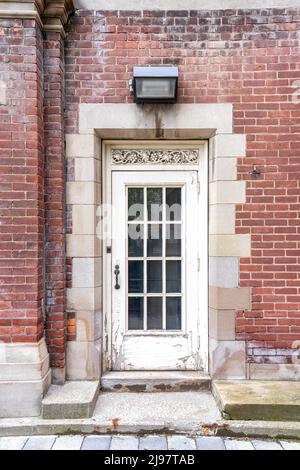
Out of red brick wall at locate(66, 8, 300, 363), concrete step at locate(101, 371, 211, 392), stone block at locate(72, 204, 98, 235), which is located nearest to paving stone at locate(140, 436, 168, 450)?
concrete step at locate(101, 371, 211, 392)

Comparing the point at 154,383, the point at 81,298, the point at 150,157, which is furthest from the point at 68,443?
the point at 150,157

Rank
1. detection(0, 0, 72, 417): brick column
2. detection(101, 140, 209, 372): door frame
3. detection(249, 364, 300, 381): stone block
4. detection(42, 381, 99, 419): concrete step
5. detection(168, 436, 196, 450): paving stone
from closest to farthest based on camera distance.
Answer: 1. detection(168, 436, 196, 450): paving stone
2. detection(42, 381, 99, 419): concrete step
3. detection(0, 0, 72, 417): brick column
4. detection(249, 364, 300, 381): stone block
5. detection(101, 140, 209, 372): door frame

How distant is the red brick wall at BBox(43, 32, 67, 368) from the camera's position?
156 inches

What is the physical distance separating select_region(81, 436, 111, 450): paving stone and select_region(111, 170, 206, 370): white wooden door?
100cm

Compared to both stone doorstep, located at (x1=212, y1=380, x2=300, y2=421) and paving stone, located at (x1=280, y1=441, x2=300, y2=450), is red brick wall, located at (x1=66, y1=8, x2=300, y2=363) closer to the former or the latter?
stone doorstep, located at (x1=212, y1=380, x2=300, y2=421)

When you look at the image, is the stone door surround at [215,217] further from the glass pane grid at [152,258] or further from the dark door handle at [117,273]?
the glass pane grid at [152,258]

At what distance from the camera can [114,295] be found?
439cm

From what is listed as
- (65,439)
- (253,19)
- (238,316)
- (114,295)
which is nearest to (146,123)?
(253,19)

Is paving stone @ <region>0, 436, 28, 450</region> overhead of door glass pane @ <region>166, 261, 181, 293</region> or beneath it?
beneath

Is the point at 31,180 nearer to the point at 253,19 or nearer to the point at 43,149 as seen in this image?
the point at 43,149

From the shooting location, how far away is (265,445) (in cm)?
335

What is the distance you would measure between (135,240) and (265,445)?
228 cm

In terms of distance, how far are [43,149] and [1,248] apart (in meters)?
1.04

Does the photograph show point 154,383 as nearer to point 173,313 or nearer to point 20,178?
point 173,313
